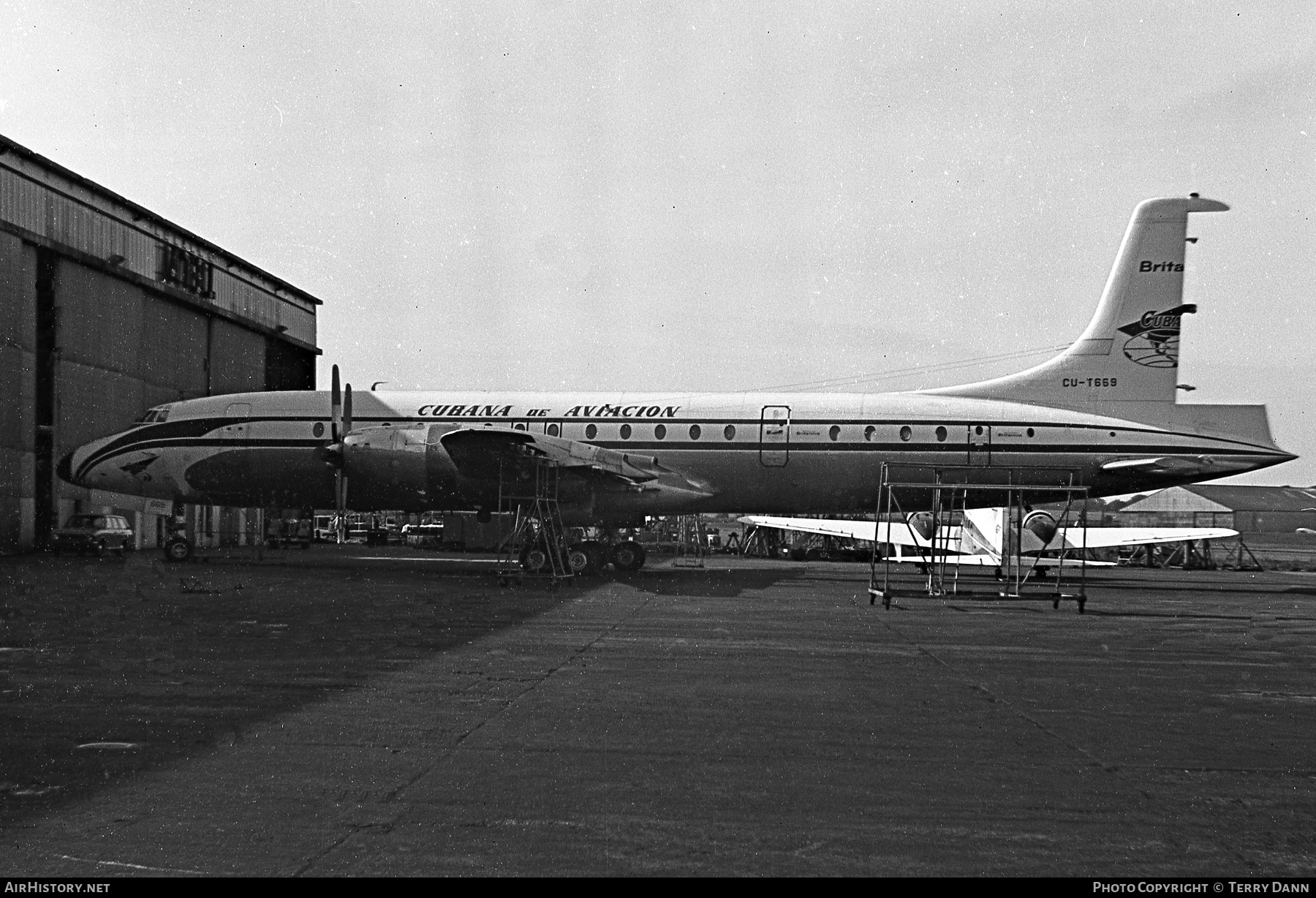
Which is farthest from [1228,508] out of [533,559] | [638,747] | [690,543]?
[638,747]

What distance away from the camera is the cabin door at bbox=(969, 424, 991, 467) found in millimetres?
26281

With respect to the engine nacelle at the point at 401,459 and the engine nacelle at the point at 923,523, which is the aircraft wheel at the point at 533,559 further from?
the engine nacelle at the point at 923,523

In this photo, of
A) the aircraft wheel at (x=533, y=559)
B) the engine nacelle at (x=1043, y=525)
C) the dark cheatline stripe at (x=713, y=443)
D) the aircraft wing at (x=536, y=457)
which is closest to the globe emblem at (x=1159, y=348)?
the dark cheatline stripe at (x=713, y=443)

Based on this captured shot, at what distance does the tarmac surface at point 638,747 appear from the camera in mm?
5277

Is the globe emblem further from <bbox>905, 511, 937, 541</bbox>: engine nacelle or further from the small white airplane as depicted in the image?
<bbox>905, 511, 937, 541</bbox>: engine nacelle

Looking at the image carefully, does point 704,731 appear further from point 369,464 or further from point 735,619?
point 369,464

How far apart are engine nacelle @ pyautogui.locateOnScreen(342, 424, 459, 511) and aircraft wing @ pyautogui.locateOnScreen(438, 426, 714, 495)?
20.4 inches

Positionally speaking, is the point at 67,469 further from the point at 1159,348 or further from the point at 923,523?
the point at 1159,348

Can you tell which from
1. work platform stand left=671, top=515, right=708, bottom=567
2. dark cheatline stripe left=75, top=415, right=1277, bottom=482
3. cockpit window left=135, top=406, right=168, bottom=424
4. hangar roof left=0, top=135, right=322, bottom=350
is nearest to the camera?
dark cheatline stripe left=75, top=415, right=1277, bottom=482

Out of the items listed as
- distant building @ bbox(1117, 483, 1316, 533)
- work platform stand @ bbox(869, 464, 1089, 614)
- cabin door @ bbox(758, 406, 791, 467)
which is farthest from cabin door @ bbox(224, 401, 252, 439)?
distant building @ bbox(1117, 483, 1316, 533)

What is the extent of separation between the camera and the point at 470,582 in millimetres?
23734

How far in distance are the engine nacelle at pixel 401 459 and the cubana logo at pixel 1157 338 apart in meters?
17.1

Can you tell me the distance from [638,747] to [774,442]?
19.7 metres
